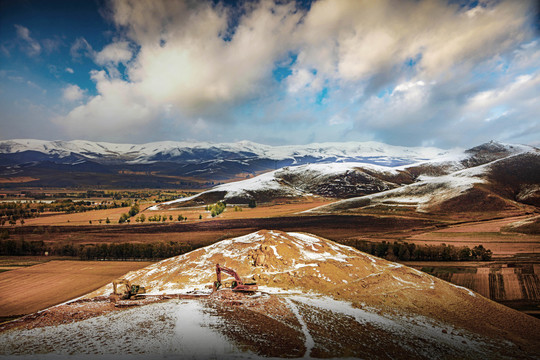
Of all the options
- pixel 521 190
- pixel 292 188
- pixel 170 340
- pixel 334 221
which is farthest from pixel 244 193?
pixel 170 340

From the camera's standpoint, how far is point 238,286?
29516 mm

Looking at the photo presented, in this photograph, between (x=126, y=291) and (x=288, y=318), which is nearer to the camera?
(x=288, y=318)

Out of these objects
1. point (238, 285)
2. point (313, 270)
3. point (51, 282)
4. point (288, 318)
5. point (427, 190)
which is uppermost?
point (427, 190)

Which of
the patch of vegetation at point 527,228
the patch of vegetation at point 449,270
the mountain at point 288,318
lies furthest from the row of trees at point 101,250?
the patch of vegetation at point 527,228

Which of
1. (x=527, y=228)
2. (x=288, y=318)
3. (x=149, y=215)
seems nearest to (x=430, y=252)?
(x=527, y=228)

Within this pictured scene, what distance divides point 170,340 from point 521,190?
493 ft

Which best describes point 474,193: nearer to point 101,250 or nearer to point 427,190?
point 427,190

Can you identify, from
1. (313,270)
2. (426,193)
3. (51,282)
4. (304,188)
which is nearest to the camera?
(313,270)

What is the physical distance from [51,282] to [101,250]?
2239cm

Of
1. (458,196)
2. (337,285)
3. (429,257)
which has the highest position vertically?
(458,196)

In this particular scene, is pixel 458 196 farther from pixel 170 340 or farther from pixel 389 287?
pixel 170 340

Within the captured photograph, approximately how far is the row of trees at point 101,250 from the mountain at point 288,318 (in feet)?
110

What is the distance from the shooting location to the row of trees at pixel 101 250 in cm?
6981

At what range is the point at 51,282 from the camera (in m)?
49.1
